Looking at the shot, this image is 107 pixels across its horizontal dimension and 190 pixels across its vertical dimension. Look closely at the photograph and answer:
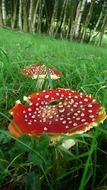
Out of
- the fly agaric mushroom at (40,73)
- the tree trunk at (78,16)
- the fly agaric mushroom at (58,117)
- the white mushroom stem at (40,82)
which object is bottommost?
the tree trunk at (78,16)

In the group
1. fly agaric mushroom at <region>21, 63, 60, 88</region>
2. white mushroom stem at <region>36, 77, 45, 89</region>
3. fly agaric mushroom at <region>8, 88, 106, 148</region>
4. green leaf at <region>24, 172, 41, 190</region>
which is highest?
fly agaric mushroom at <region>8, 88, 106, 148</region>

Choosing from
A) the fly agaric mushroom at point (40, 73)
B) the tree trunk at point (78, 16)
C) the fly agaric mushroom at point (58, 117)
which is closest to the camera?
the fly agaric mushroom at point (58, 117)

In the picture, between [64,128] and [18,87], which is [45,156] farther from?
[18,87]

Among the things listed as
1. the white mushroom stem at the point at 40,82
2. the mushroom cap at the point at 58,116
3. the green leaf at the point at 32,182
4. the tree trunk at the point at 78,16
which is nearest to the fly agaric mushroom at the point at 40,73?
the white mushroom stem at the point at 40,82

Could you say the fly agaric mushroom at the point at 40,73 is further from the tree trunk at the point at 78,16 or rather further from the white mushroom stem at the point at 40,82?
the tree trunk at the point at 78,16

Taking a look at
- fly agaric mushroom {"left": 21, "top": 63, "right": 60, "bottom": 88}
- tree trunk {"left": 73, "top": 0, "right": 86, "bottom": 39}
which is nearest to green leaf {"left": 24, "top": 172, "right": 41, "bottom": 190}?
fly agaric mushroom {"left": 21, "top": 63, "right": 60, "bottom": 88}

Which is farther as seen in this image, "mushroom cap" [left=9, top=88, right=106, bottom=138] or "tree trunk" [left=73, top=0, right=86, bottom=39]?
"tree trunk" [left=73, top=0, right=86, bottom=39]

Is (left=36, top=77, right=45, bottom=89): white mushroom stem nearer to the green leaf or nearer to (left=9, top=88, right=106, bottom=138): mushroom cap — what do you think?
(left=9, top=88, right=106, bottom=138): mushroom cap

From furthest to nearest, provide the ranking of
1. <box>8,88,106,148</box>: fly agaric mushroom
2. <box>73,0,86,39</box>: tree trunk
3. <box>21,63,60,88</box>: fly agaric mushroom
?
<box>73,0,86,39</box>: tree trunk → <box>21,63,60,88</box>: fly agaric mushroom → <box>8,88,106,148</box>: fly agaric mushroom

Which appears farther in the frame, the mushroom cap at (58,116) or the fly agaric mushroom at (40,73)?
the fly agaric mushroom at (40,73)
